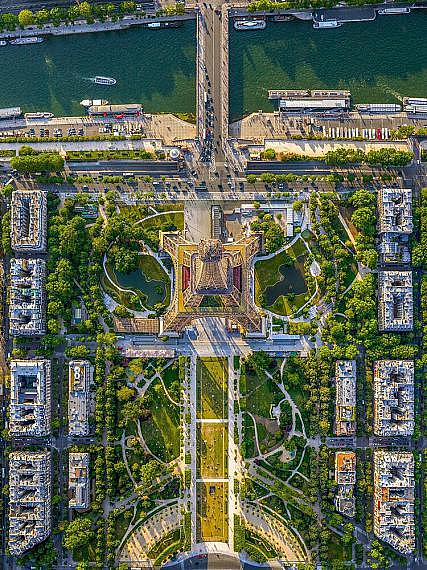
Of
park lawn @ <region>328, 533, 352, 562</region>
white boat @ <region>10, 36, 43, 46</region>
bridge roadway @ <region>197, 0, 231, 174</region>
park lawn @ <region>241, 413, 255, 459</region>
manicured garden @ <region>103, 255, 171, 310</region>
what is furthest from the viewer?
white boat @ <region>10, 36, 43, 46</region>

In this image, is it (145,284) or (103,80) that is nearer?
(145,284)

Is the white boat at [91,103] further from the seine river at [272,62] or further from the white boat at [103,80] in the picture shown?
the white boat at [103,80]

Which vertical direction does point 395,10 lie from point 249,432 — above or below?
above

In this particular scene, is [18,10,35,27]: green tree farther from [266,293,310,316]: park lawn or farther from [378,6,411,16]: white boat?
[266,293,310,316]: park lawn

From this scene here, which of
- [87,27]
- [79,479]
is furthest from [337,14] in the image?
[79,479]

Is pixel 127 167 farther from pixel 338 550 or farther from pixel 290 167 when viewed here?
pixel 338 550

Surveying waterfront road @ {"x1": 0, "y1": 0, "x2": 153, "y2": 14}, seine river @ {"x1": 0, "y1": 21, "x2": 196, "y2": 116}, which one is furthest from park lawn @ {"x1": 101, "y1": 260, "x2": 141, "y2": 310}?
waterfront road @ {"x1": 0, "y1": 0, "x2": 153, "y2": 14}

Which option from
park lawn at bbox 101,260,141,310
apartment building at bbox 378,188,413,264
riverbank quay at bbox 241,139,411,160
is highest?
riverbank quay at bbox 241,139,411,160

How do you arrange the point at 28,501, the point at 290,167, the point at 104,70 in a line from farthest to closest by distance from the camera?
the point at 104,70, the point at 290,167, the point at 28,501
